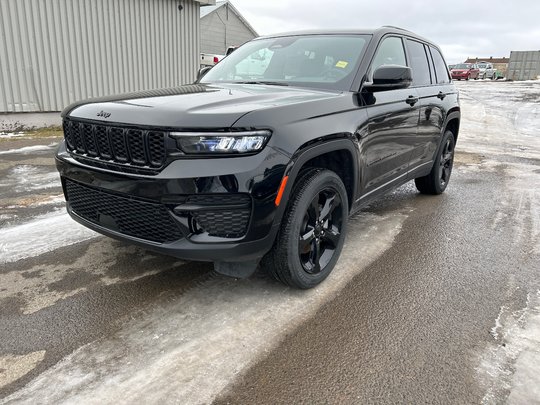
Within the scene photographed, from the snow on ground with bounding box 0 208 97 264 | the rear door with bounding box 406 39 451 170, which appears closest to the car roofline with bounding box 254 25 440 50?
the rear door with bounding box 406 39 451 170

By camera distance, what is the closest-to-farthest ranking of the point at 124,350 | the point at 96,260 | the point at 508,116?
the point at 124,350 → the point at 96,260 → the point at 508,116

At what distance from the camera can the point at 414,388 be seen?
2230mm

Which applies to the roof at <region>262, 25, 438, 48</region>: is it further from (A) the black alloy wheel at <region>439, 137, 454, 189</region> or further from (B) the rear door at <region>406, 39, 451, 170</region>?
(A) the black alloy wheel at <region>439, 137, 454, 189</region>

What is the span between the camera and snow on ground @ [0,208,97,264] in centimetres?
365

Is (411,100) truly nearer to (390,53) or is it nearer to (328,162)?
(390,53)

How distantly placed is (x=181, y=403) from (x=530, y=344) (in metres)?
2.03

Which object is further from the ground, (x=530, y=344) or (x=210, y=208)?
(x=210, y=208)

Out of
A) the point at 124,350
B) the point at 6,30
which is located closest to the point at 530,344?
the point at 124,350

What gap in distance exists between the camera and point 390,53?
13.5ft

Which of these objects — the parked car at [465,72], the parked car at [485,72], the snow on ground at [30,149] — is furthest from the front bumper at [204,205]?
the parked car at [485,72]

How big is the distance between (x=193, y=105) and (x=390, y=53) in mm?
2278

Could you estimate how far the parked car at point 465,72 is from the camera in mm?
46906

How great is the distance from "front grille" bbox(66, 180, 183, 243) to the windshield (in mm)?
1621

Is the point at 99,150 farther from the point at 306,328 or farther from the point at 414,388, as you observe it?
the point at 414,388
